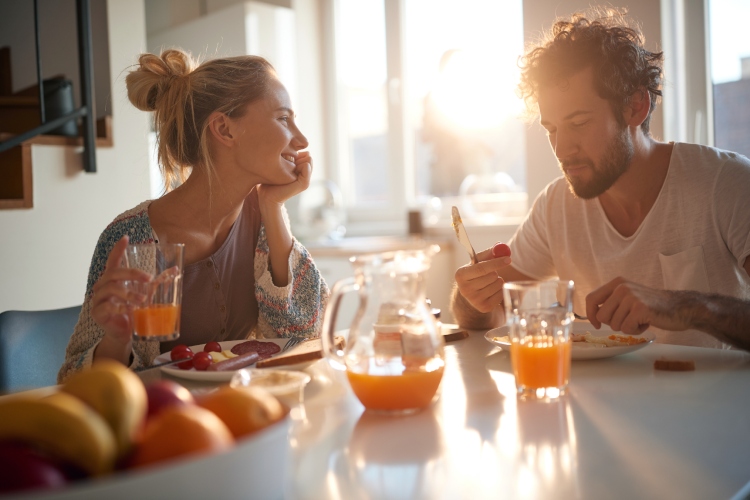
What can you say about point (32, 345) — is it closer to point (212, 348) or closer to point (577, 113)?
point (212, 348)

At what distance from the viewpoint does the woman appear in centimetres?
164

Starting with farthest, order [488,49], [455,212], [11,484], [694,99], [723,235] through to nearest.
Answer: [488,49]
[694,99]
[723,235]
[455,212]
[11,484]

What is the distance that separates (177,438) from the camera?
53 centimetres

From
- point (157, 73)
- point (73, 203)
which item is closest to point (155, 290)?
point (157, 73)

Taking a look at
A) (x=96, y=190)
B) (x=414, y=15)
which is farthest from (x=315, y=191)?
(x=96, y=190)

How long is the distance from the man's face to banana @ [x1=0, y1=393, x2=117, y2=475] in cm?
146

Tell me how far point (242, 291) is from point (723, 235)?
1.17 metres

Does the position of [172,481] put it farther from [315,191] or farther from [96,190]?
[315,191]

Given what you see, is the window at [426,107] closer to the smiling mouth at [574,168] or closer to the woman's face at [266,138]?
the smiling mouth at [574,168]

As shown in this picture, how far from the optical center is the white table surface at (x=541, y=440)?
0.69 meters

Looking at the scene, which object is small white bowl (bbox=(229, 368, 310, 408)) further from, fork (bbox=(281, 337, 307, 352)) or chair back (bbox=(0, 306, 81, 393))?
chair back (bbox=(0, 306, 81, 393))

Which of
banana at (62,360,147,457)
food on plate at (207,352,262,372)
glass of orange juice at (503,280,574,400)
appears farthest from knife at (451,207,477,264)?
banana at (62,360,147,457)

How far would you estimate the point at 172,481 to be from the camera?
493 millimetres

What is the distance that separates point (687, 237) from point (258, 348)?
3.46 ft
